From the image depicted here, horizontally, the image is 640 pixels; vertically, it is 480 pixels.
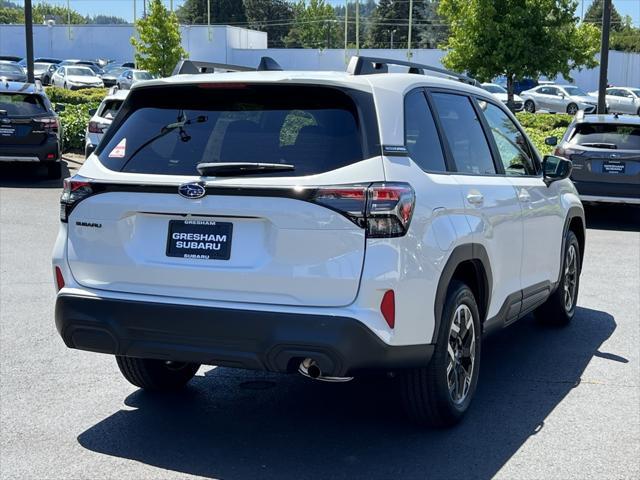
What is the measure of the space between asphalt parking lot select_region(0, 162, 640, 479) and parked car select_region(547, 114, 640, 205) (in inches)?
248

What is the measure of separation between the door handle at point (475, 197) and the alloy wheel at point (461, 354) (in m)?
0.58

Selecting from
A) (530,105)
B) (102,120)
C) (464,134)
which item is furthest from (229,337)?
(530,105)

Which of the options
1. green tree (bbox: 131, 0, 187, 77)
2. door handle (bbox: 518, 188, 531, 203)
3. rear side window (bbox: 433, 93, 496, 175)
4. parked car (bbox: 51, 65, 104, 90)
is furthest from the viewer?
parked car (bbox: 51, 65, 104, 90)

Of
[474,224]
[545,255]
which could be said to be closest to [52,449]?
[474,224]

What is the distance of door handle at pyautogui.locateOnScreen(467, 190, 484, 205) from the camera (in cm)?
537

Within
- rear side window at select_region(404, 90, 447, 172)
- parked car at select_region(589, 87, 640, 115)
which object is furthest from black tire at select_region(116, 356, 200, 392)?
parked car at select_region(589, 87, 640, 115)

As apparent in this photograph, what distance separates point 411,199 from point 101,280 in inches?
63.5

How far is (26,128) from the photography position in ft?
55.5

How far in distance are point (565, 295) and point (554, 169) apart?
4.30 feet

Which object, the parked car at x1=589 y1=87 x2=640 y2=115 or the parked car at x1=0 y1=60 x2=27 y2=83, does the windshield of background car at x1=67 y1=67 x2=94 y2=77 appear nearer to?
the parked car at x1=0 y1=60 x2=27 y2=83

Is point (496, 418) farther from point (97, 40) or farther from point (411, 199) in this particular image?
point (97, 40)

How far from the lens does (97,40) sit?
73.4m

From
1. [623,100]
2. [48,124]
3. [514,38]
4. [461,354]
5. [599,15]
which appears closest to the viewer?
[461,354]

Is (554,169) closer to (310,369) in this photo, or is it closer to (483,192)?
(483,192)
